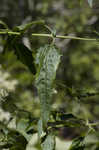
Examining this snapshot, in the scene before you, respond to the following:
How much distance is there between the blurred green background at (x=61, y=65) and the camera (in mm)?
755

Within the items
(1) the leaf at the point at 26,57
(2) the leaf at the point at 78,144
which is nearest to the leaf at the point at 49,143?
(2) the leaf at the point at 78,144

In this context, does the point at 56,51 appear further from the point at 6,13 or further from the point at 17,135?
the point at 6,13

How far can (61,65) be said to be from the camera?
916mm

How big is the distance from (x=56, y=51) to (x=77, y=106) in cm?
24

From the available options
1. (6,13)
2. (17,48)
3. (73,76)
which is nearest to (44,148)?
(17,48)

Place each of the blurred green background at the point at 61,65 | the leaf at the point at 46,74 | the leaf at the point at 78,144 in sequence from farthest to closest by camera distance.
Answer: the blurred green background at the point at 61,65 < the leaf at the point at 78,144 < the leaf at the point at 46,74

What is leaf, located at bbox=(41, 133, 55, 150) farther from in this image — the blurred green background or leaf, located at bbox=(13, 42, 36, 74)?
leaf, located at bbox=(13, 42, 36, 74)

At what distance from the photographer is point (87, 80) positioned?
12.0 ft

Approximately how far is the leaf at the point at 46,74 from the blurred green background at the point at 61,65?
11 cm

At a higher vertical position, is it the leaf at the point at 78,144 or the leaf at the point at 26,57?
the leaf at the point at 26,57

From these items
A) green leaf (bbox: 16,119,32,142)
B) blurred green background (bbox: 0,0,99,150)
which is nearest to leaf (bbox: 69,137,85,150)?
blurred green background (bbox: 0,0,99,150)

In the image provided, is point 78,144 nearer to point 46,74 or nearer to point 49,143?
point 49,143

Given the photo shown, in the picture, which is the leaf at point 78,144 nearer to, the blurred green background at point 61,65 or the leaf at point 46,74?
the blurred green background at point 61,65

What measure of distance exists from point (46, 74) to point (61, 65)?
0.36m
